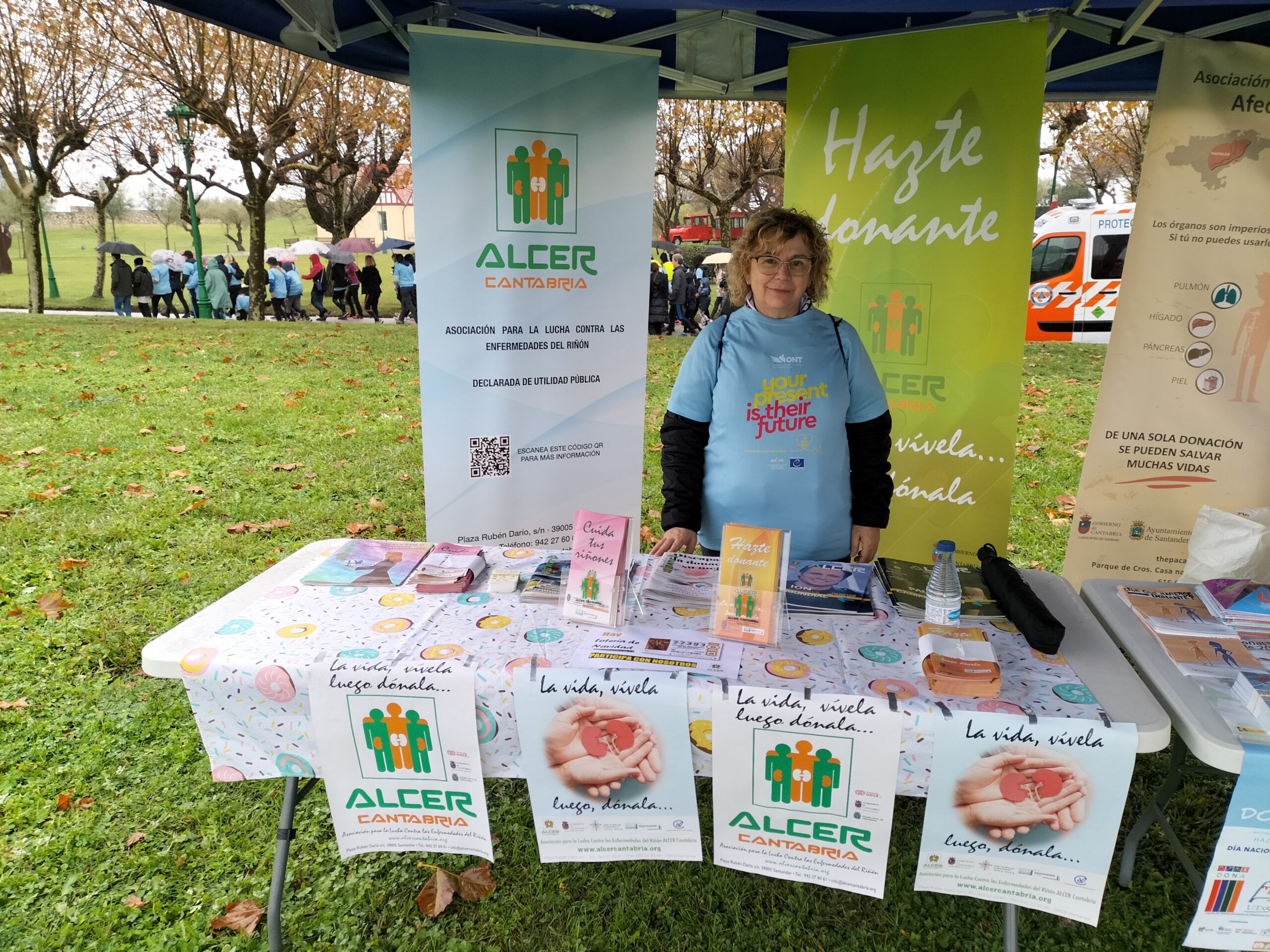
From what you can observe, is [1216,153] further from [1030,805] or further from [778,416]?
[1030,805]

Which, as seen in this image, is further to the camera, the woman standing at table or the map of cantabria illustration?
the map of cantabria illustration

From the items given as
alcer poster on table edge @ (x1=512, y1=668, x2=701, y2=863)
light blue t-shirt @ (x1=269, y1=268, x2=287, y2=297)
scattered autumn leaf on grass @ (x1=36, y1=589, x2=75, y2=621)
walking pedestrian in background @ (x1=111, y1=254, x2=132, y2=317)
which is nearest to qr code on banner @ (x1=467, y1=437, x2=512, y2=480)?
alcer poster on table edge @ (x1=512, y1=668, x2=701, y2=863)

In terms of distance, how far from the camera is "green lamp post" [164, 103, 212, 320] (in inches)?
517

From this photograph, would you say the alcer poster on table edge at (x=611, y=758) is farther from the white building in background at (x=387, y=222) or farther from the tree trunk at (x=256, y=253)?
the white building in background at (x=387, y=222)

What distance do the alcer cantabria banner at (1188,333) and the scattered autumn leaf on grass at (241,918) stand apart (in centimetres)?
315

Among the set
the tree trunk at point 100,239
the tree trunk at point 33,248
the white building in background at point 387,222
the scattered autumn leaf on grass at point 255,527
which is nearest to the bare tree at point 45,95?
the tree trunk at point 33,248

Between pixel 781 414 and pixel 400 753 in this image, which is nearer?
pixel 400 753

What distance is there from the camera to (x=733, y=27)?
10.5ft

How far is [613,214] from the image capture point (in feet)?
10.3

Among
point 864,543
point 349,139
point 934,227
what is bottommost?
point 864,543

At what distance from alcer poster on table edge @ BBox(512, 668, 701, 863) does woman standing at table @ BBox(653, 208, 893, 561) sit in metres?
0.74

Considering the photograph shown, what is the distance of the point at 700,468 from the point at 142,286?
15.8m

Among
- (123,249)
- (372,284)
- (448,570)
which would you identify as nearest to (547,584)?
(448,570)

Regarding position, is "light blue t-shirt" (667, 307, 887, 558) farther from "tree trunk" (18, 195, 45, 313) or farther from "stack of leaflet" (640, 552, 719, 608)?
"tree trunk" (18, 195, 45, 313)
